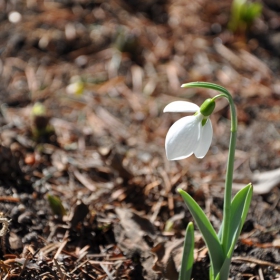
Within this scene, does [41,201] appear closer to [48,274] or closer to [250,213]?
[48,274]

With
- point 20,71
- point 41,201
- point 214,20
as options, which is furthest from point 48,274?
point 214,20

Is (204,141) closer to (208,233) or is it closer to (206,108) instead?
(206,108)

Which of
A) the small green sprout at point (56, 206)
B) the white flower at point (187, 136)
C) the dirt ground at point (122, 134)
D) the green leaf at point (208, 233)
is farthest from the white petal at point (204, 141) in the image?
the small green sprout at point (56, 206)

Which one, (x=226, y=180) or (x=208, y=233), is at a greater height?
(x=226, y=180)

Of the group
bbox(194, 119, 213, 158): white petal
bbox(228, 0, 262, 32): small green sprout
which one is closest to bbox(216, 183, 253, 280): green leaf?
bbox(194, 119, 213, 158): white petal

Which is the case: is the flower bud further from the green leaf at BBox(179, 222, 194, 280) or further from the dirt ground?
the dirt ground

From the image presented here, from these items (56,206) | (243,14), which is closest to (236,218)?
(56,206)

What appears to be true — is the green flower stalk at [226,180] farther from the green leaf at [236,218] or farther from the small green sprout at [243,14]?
the small green sprout at [243,14]
